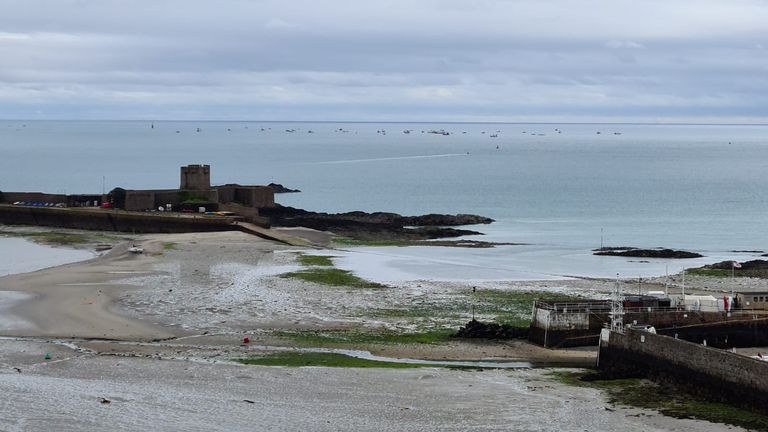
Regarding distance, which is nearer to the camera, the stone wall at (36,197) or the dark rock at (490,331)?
the dark rock at (490,331)

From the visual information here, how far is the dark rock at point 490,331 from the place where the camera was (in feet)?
122

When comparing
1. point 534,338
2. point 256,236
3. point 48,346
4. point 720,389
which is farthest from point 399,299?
point 256,236

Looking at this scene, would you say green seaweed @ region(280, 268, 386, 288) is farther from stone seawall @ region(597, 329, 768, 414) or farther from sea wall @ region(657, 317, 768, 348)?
stone seawall @ region(597, 329, 768, 414)

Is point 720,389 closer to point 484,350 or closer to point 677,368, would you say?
point 677,368

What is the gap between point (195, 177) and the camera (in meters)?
85.0

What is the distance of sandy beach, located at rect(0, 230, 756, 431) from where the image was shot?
27203 millimetres

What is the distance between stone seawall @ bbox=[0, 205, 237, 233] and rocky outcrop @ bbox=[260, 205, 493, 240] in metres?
9.04

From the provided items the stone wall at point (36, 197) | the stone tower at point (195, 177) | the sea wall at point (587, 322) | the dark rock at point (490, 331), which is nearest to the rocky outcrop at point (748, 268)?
the sea wall at point (587, 322)

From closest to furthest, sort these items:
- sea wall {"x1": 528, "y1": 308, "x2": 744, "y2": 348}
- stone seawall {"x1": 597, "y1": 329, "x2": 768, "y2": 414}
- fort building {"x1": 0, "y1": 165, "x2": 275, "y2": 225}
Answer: stone seawall {"x1": 597, "y1": 329, "x2": 768, "y2": 414} → sea wall {"x1": 528, "y1": 308, "x2": 744, "y2": 348} → fort building {"x1": 0, "y1": 165, "x2": 275, "y2": 225}

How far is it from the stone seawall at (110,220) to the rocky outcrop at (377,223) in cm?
904

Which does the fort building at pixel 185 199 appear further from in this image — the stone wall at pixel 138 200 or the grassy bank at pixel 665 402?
the grassy bank at pixel 665 402

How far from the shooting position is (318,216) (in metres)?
87.7

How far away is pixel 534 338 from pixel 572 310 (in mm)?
1567

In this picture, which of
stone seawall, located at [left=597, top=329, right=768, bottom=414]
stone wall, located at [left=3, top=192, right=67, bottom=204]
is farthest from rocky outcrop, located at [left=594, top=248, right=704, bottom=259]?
stone wall, located at [left=3, top=192, right=67, bottom=204]
